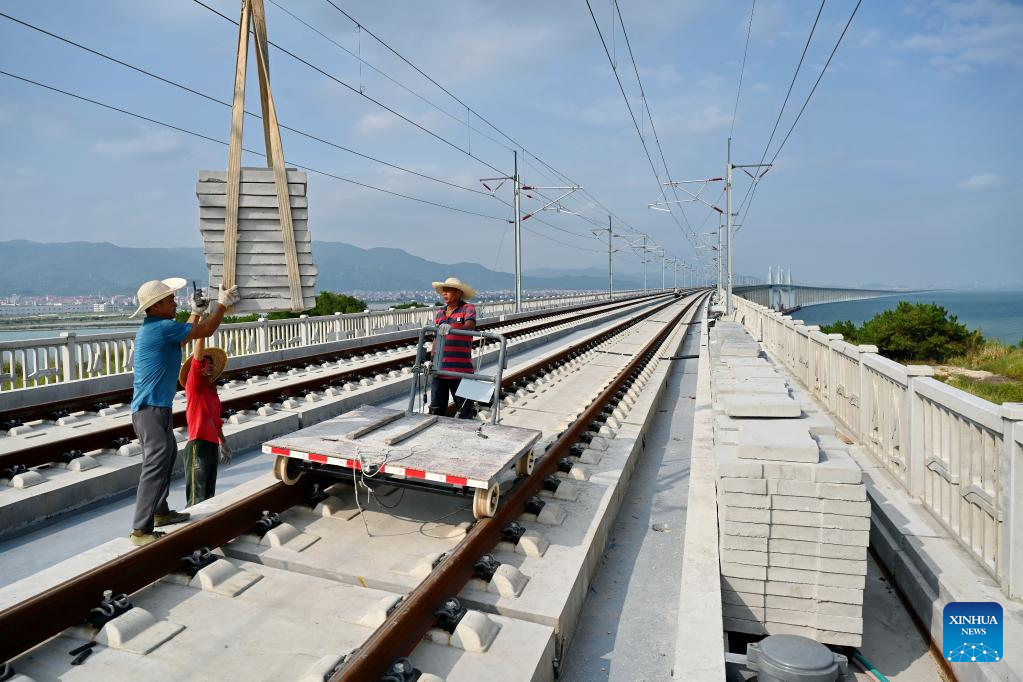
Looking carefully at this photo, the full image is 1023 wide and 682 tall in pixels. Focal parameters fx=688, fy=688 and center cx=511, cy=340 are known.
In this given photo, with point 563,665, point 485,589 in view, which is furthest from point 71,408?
point 563,665

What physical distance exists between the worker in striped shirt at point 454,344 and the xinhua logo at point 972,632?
4.83m

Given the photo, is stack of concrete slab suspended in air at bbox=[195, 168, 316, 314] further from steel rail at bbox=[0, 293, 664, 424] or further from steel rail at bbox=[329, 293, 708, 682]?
steel rail at bbox=[0, 293, 664, 424]

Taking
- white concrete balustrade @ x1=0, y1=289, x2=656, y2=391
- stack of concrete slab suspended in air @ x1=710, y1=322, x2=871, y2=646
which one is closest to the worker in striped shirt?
stack of concrete slab suspended in air @ x1=710, y1=322, x2=871, y2=646

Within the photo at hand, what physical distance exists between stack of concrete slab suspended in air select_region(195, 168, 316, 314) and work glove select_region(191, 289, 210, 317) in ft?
2.33

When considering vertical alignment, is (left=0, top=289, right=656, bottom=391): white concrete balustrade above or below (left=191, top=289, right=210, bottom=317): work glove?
below

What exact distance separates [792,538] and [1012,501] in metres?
1.31

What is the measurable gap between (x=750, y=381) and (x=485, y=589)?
4737mm

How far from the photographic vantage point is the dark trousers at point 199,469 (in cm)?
589

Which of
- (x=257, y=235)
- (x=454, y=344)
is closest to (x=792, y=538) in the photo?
(x=454, y=344)

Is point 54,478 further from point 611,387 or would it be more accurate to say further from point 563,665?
point 611,387

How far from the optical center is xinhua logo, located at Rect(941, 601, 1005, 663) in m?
3.76

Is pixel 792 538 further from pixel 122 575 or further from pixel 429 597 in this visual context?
pixel 122 575

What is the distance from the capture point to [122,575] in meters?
4.00

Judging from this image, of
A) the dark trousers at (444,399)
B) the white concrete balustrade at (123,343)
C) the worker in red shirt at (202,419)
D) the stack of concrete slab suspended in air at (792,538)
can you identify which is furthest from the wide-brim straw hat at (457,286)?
the white concrete balustrade at (123,343)
